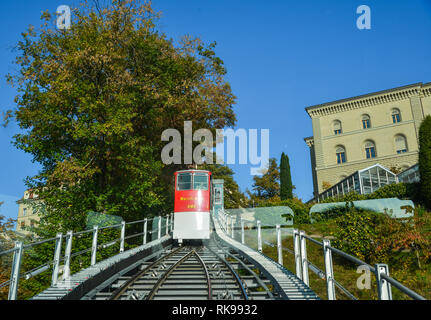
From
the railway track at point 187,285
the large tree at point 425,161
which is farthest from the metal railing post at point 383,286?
the large tree at point 425,161

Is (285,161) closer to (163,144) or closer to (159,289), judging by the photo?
(163,144)

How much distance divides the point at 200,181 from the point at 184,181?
849mm

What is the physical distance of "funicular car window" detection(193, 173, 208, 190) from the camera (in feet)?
61.4

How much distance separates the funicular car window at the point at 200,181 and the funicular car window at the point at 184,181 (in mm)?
263

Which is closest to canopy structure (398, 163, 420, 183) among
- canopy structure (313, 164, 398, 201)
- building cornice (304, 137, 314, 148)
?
canopy structure (313, 164, 398, 201)

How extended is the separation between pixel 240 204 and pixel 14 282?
40226 millimetres

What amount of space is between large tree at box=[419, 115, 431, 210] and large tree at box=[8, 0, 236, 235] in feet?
55.5

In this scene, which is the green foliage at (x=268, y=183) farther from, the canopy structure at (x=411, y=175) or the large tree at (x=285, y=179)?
the canopy structure at (x=411, y=175)

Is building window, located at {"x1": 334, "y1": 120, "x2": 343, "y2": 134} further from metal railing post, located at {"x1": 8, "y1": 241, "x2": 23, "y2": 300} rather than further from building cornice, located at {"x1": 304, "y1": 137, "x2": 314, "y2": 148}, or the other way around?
metal railing post, located at {"x1": 8, "y1": 241, "x2": 23, "y2": 300}

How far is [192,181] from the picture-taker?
61.5 ft

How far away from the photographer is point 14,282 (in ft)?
18.8

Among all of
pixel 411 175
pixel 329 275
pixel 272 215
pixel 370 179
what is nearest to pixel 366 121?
pixel 370 179

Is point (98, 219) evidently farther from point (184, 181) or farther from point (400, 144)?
point (400, 144)
